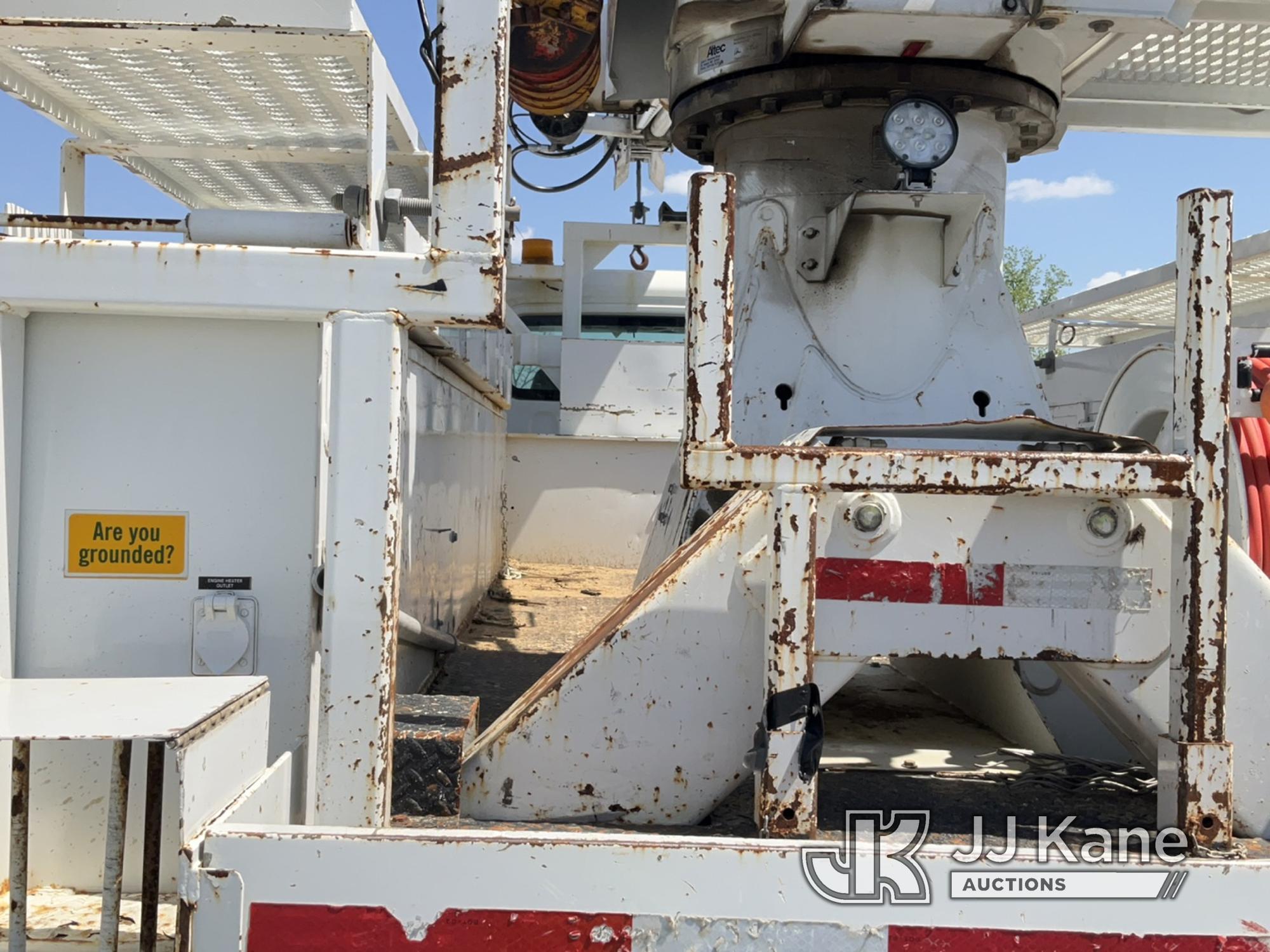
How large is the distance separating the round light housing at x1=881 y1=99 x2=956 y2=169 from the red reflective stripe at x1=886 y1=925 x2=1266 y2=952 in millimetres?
1748

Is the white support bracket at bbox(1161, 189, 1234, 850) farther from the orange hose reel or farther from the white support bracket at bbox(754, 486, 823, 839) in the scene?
the orange hose reel

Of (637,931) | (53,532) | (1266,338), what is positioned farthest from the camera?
(1266,338)

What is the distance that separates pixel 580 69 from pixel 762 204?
1.53 metres

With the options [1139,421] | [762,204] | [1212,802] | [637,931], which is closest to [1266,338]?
[1139,421]

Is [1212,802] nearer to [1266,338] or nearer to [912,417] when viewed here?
[912,417]

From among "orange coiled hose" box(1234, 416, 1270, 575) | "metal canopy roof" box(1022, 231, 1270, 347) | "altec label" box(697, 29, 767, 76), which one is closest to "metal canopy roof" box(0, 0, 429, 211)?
"altec label" box(697, 29, 767, 76)

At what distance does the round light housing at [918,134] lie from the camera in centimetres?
258

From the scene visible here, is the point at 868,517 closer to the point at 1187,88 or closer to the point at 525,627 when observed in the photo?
the point at 1187,88

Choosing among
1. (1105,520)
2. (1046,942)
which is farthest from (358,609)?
(1105,520)

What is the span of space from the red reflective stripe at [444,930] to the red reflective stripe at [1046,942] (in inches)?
16.6

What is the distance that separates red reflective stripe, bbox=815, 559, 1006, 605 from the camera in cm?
185

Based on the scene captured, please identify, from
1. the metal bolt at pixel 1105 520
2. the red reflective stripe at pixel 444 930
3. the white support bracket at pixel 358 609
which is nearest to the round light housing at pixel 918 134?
the metal bolt at pixel 1105 520

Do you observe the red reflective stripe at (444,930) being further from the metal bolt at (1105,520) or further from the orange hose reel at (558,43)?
the orange hose reel at (558,43)

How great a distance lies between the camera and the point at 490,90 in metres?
1.78
